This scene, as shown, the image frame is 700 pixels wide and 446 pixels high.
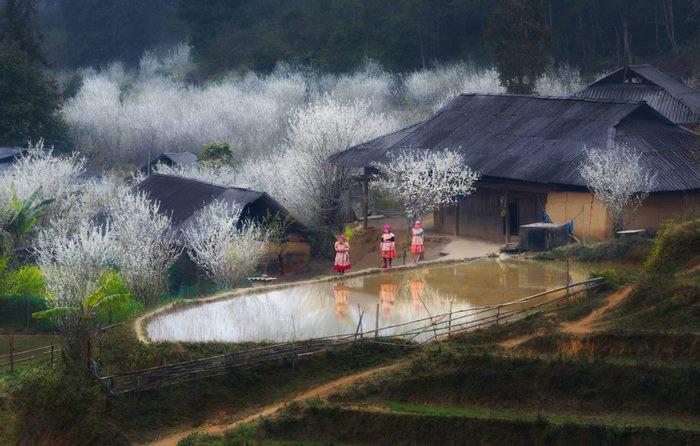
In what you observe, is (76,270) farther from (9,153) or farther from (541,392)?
(9,153)

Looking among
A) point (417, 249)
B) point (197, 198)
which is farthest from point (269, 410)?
point (197, 198)

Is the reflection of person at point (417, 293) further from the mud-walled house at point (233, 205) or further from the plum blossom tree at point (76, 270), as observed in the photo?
the mud-walled house at point (233, 205)

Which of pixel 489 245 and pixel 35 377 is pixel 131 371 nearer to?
pixel 35 377

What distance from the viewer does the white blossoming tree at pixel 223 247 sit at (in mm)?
31141

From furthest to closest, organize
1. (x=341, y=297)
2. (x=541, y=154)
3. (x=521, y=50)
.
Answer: (x=521, y=50) → (x=541, y=154) → (x=341, y=297)

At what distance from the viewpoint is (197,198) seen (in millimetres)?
36719

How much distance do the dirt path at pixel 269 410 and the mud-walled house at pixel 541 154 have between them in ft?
43.1

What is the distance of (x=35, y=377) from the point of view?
20.9m

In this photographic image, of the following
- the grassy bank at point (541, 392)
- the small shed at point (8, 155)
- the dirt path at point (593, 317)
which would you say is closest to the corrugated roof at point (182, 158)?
the small shed at point (8, 155)

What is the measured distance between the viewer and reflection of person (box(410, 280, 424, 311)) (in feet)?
84.8

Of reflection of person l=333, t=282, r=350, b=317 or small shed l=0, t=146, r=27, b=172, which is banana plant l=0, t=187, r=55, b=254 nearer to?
small shed l=0, t=146, r=27, b=172

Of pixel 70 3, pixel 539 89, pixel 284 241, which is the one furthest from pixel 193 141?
pixel 70 3

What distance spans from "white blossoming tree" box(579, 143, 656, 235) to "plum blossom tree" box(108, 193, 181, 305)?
11.2 meters

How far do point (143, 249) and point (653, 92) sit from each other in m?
22.2
